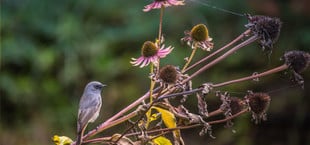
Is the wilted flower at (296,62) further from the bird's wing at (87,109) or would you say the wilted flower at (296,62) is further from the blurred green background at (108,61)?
the blurred green background at (108,61)

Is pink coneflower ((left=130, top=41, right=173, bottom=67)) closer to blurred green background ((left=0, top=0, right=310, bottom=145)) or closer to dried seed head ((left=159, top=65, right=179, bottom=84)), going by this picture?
dried seed head ((left=159, top=65, right=179, bottom=84))

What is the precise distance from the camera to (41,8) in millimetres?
3248

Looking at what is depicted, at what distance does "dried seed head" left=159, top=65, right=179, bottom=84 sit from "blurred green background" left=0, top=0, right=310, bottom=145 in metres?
2.21

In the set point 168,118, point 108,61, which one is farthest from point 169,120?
point 108,61

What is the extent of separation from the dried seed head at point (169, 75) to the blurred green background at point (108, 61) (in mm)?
2212

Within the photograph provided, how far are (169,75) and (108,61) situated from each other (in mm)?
2341

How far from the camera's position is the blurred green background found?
10.1ft

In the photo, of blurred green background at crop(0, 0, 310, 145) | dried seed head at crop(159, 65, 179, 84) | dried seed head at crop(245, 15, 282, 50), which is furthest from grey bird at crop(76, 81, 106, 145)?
blurred green background at crop(0, 0, 310, 145)

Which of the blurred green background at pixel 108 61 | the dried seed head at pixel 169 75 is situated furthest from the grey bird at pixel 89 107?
the blurred green background at pixel 108 61

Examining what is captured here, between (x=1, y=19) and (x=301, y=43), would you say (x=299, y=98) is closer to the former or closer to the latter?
(x=301, y=43)

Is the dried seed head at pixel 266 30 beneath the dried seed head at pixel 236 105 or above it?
above

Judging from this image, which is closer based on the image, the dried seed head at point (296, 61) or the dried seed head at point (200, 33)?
the dried seed head at point (296, 61)

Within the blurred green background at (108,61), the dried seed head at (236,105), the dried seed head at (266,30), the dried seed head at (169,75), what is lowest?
the dried seed head at (236,105)

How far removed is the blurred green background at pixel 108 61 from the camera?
3.08m
